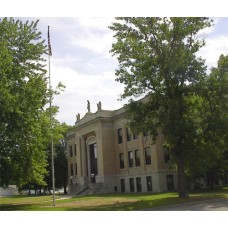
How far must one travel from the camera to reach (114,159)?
51188mm

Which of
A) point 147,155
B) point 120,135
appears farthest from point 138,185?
point 120,135

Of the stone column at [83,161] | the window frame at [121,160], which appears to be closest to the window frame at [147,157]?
the window frame at [121,160]

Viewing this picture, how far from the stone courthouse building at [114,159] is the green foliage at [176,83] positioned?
1198cm

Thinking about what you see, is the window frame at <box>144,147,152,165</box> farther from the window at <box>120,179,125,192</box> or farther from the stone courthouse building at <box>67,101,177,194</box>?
the window at <box>120,179,125,192</box>

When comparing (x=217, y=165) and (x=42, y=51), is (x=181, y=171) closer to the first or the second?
(x=217, y=165)

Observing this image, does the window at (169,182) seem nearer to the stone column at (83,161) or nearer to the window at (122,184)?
the window at (122,184)

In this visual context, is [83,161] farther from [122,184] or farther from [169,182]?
[169,182]

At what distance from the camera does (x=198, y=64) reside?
26.7 metres

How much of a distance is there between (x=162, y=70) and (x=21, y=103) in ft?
36.2

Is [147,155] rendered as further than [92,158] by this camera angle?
No

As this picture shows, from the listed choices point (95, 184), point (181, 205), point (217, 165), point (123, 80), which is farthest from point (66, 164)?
point (181, 205)

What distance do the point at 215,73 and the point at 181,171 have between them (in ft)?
26.9

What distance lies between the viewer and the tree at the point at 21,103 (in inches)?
1019

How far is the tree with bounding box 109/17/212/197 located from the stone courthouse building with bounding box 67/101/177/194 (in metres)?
11.8
